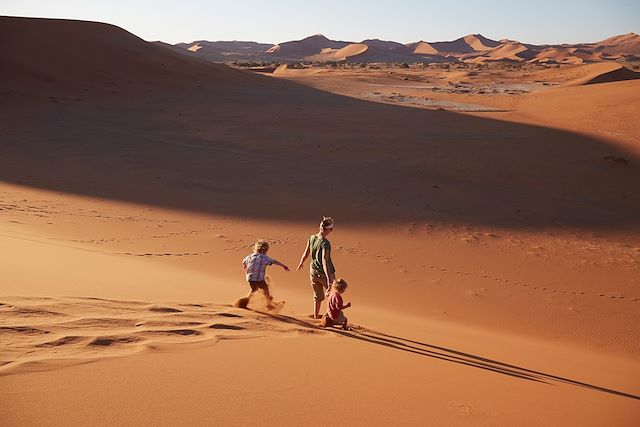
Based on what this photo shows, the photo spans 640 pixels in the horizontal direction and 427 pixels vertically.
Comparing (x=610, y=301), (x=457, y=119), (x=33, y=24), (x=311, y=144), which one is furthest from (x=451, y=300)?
(x=33, y=24)

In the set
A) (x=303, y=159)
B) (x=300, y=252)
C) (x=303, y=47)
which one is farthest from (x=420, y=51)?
(x=300, y=252)

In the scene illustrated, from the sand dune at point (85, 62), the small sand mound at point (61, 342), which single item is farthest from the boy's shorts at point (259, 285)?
the sand dune at point (85, 62)

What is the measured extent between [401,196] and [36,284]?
362 inches

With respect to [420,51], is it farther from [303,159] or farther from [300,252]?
[300,252]

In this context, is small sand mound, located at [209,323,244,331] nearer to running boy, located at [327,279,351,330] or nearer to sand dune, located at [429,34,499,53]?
running boy, located at [327,279,351,330]

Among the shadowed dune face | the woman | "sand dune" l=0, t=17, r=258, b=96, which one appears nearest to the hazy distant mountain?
"sand dune" l=0, t=17, r=258, b=96

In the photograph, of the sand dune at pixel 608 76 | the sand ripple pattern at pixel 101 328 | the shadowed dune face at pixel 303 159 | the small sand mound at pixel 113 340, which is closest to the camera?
the sand ripple pattern at pixel 101 328

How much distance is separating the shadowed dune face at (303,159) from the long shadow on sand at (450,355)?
5.72 m

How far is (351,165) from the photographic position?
51.3ft

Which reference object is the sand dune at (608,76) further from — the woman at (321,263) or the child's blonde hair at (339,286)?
the child's blonde hair at (339,286)

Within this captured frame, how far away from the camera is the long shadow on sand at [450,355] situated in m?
4.75

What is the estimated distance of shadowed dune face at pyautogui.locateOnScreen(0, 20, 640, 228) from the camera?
12344 millimetres

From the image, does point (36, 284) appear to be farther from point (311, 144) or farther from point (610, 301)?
point (311, 144)

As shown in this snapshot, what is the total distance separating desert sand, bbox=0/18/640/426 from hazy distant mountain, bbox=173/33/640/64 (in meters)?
63.0
